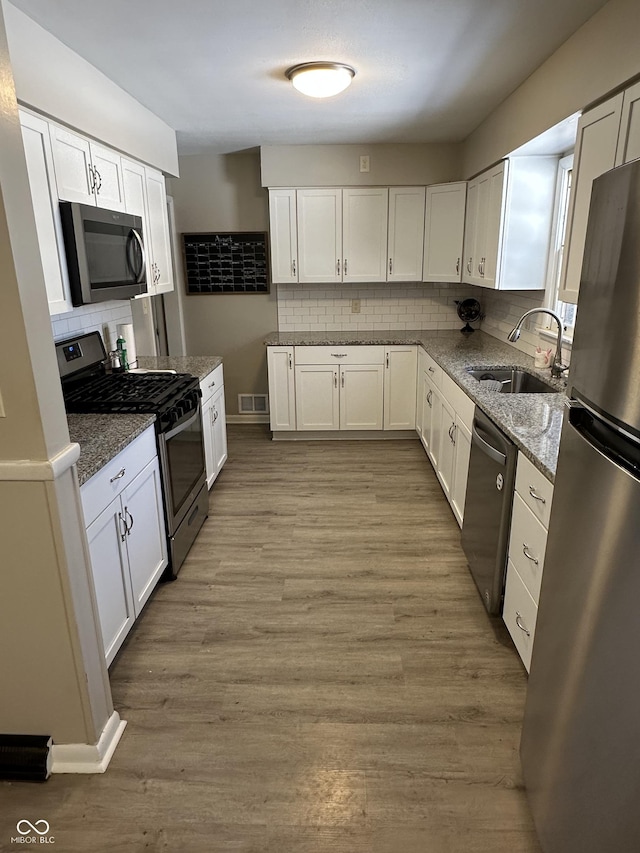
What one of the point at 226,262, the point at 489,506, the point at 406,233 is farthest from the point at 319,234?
the point at 489,506

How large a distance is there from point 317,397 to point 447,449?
157 centimetres

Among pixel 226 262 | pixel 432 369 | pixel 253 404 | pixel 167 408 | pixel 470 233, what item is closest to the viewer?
pixel 167 408

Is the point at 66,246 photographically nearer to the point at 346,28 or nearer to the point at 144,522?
the point at 144,522

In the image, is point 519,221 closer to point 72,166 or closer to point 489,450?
point 489,450

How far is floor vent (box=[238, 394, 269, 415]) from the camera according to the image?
17.2ft

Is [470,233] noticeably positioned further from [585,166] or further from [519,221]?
[585,166]

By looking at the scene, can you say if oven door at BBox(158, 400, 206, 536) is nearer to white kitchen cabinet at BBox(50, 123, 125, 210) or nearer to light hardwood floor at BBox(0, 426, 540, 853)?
light hardwood floor at BBox(0, 426, 540, 853)

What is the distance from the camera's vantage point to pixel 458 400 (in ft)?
10.0

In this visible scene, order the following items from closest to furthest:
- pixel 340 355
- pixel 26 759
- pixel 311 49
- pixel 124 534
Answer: pixel 26 759
pixel 124 534
pixel 311 49
pixel 340 355

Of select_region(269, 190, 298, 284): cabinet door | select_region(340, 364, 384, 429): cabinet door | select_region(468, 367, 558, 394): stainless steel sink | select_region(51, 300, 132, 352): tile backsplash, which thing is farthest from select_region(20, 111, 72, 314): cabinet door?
select_region(340, 364, 384, 429): cabinet door

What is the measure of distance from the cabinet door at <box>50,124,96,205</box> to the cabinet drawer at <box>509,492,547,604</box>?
7.66 ft

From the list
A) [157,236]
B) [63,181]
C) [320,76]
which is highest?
[320,76]

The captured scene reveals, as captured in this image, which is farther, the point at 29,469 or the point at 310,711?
the point at 310,711

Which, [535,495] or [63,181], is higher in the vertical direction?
[63,181]
